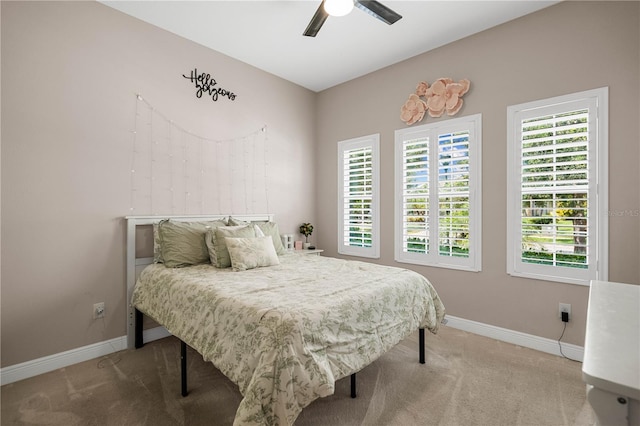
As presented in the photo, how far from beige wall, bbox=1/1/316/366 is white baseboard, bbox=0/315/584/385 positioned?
0.06 meters

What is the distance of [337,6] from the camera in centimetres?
207

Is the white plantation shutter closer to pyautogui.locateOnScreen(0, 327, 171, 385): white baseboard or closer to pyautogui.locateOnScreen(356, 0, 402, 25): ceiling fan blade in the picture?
pyautogui.locateOnScreen(356, 0, 402, 25): ceiling fan blade

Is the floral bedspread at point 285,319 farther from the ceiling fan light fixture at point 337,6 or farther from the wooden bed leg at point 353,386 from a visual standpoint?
the ceiling fan light fixture at point 337,6

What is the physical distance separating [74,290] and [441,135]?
11.8ft

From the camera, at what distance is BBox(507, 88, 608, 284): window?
2.38m

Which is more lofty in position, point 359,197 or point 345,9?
point 345,9

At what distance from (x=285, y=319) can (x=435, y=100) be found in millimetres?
2801

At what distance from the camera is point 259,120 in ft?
12.3

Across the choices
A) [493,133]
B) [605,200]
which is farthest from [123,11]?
[605,200]

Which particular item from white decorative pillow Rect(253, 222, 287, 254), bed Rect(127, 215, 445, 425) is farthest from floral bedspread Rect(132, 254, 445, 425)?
white decorative pillow Rect(253, 222, 287, 254)

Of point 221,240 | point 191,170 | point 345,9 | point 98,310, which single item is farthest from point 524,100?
point 98,310

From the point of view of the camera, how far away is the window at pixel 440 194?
3.02 m

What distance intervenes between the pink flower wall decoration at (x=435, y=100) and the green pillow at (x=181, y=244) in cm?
242

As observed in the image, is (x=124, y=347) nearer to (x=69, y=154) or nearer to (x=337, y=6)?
(x=69, y=154)
